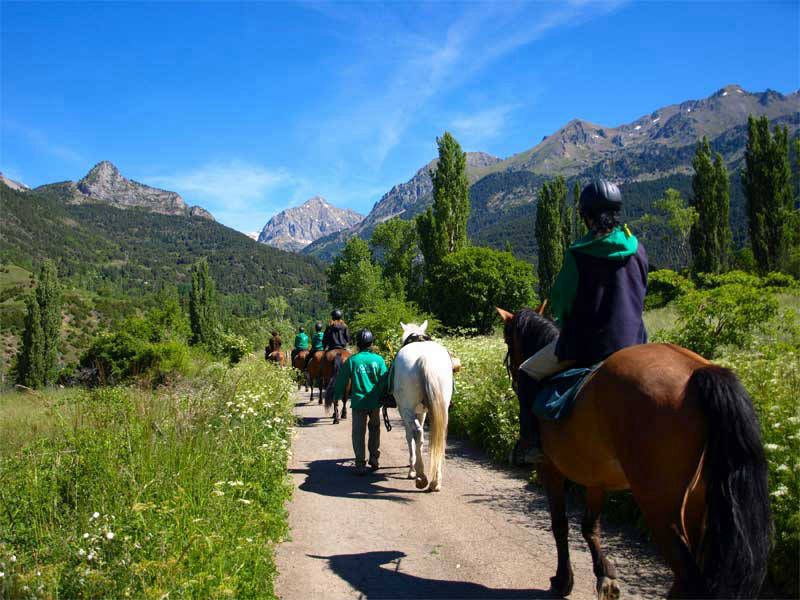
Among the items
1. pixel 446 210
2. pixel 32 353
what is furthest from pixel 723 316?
pixel 32 353

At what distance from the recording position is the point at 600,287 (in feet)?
11.7

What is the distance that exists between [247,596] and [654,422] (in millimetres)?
3051

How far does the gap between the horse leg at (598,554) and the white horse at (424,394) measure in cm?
270

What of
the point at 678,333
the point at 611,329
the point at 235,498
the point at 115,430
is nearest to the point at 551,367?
the point at 611,329

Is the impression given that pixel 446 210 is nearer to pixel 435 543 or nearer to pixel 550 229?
pixel 550 229

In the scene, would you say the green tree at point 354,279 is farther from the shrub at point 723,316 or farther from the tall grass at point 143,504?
the tall grass at point 143,504

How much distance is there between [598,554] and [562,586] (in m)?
0.38

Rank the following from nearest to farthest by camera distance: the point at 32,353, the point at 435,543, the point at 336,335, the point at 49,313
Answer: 1. the point at 435,543
2. the point at 336,335
3. the point at 32,353
4. the point at 49,313

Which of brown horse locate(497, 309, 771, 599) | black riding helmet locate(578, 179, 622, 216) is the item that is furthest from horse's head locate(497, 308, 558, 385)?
brown horse locate(497, 309, 771, 599)

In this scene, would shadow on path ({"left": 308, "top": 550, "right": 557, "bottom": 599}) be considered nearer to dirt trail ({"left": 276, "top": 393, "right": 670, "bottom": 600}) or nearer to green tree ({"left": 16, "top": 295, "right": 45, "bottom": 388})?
dirt trail ({"left": 276, "top": 393, "right": 670, "bottom": 600})

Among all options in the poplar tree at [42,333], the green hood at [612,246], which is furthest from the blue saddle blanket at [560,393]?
the poplar tree at [42,333]

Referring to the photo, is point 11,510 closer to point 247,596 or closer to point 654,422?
point 247,596

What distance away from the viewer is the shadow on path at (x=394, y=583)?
4320 millimetres

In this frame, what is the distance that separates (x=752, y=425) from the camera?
2.54 m
